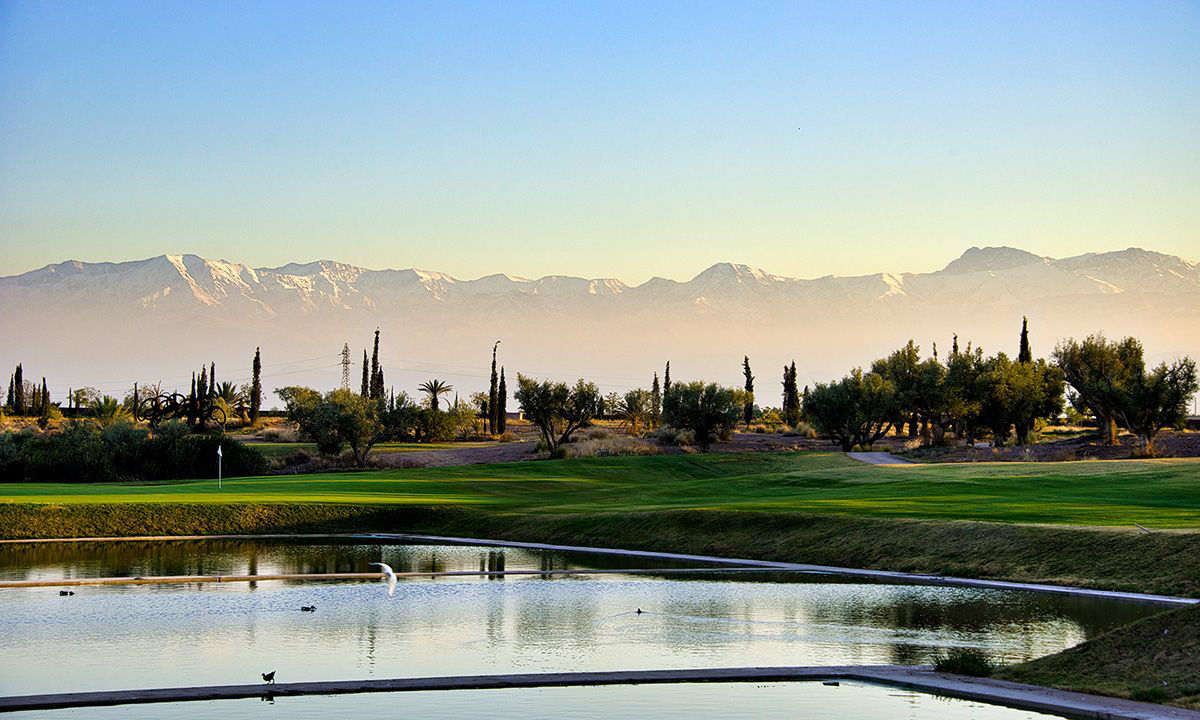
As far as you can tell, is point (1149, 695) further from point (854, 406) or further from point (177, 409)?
point (177, 409)

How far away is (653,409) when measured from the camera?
412ft

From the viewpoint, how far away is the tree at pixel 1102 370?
82000 millimetres

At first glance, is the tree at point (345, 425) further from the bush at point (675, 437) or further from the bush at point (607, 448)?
the bush at point (675, 437)

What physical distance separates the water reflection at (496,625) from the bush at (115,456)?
109 ft

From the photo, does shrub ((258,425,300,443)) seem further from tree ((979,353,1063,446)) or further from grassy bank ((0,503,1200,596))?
grassy bank ((0,503,1200,596))

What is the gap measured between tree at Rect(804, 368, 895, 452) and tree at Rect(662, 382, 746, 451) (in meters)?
5.80

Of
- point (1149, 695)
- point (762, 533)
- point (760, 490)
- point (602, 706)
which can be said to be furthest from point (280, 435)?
point (1149, 695)

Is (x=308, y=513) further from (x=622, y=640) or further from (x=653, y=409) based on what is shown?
(x=653, y=409)

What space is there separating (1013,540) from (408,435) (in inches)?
3190

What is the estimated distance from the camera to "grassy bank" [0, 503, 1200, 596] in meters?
28.1

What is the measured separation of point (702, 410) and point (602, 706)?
76.1 m

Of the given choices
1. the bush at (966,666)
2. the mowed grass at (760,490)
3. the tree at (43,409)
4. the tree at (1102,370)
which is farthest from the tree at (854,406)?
the bush at (966,666)

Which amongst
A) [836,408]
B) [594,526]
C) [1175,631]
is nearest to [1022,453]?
[836,408]

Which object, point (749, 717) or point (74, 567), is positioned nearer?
point (749, 717)
